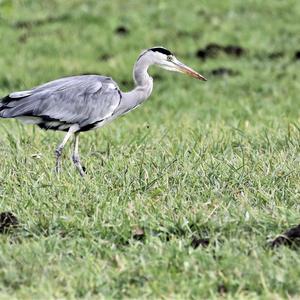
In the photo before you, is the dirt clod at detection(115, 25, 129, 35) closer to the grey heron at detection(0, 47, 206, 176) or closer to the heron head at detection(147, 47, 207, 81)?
the heron head at detection(147, 47, 207, 81)

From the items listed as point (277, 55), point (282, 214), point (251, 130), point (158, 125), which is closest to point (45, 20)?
point (277, 55)

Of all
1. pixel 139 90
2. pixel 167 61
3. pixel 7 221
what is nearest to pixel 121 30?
pixel 167 61

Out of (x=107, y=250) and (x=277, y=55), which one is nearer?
(x=107, y=250)

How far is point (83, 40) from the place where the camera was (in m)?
A: 14.5

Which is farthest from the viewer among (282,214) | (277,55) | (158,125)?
(277,55)

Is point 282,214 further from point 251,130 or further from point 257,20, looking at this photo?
point 257,20

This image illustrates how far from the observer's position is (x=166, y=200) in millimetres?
5945

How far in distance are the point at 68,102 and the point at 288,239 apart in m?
2.67

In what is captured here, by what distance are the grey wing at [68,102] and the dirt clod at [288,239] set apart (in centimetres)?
245

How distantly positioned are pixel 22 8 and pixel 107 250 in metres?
12.0

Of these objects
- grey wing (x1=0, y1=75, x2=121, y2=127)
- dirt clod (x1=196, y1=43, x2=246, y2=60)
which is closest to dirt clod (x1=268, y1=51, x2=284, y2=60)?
dirt clod (x1=196, y1=43, x2=246, y2=60)

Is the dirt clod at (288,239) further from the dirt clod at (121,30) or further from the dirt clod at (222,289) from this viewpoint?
the dirt clod at (121,30)

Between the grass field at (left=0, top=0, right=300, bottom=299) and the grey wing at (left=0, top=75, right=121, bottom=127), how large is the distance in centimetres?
34

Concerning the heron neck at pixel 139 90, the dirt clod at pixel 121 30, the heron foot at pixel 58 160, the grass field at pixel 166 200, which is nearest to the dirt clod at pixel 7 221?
the grass field at pixel 166 200
